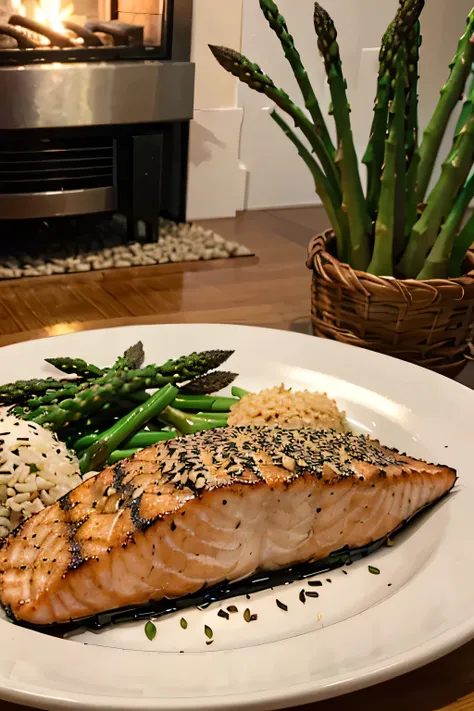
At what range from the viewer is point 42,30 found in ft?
10.1

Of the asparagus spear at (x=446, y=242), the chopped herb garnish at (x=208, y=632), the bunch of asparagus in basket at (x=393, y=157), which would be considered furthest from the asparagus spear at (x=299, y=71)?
the chopped herb garnish at (x=208, y=632)

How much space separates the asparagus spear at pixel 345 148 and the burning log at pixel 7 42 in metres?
1.66

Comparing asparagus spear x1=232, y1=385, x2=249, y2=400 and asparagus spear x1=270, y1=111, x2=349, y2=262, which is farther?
asparagus spear x1=270, y1=111, x2=349, y2=262

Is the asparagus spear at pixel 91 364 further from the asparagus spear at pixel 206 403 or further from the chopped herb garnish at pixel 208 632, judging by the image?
the chopped herb garnish at pixel 208 632

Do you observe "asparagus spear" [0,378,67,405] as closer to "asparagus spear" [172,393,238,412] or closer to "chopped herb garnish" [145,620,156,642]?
"asparagus spear" [172,393,238,412]

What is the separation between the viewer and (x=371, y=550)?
47.2 inches

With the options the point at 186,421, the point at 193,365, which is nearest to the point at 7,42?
the point at 193,365

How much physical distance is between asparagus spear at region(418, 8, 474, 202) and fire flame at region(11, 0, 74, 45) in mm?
1942

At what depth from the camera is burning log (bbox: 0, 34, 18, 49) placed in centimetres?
300

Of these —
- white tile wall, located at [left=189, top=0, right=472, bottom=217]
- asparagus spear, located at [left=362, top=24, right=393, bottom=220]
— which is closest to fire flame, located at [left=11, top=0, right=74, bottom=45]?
white tile wall, located at [left=189, top=0, right=472, bottom=217]

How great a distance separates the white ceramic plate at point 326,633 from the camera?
819mm

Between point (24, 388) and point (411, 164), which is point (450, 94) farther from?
point (24, 388)

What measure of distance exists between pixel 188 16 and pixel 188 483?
294 cm

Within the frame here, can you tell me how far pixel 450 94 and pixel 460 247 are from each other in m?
0.37
